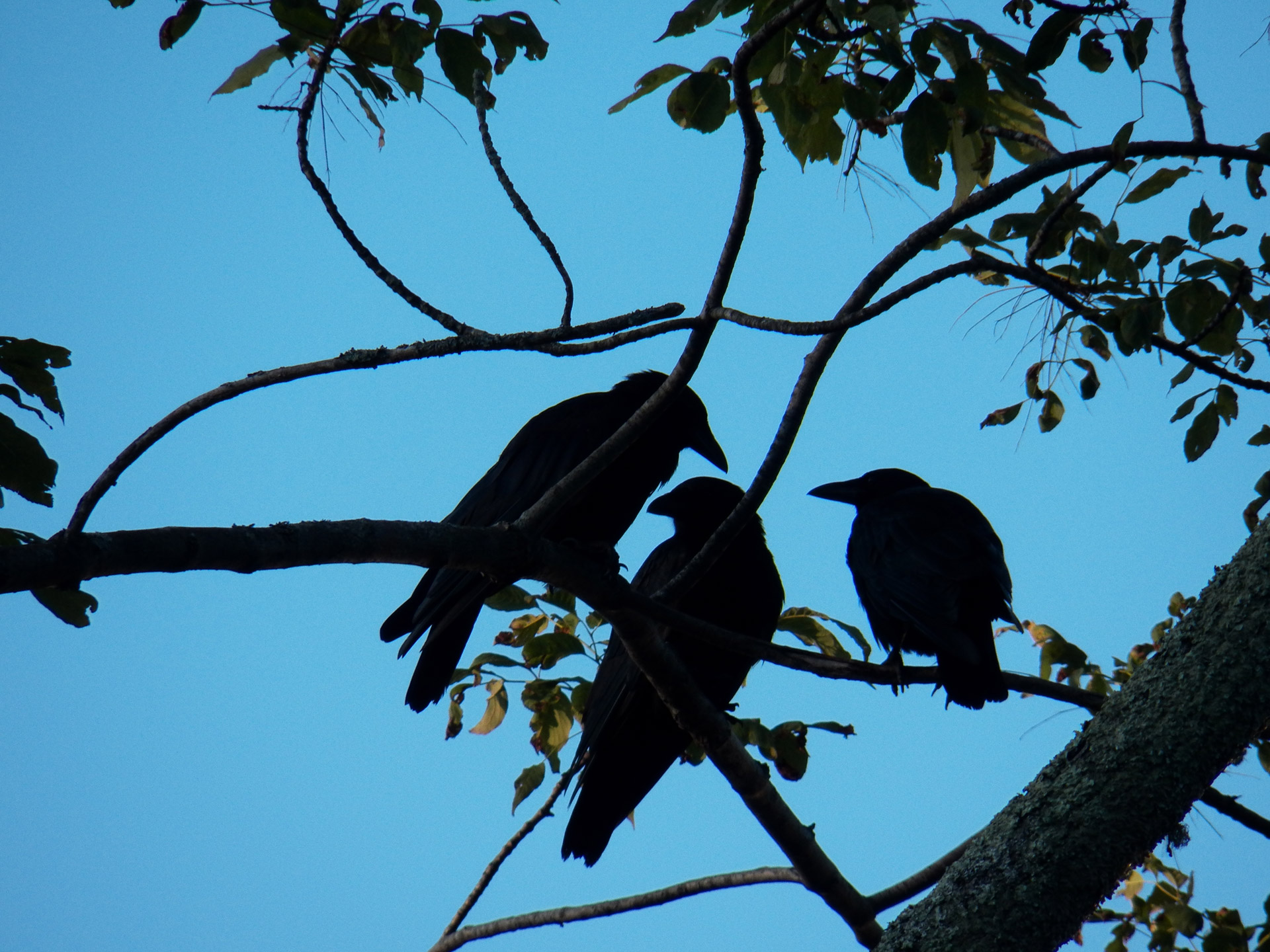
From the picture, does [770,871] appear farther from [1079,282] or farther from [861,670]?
[1079,282]

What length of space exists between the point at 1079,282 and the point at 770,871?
2.32m

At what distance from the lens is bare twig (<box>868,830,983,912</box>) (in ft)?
11.2

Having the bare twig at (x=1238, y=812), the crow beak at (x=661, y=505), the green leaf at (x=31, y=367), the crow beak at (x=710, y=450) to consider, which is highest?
the crow beak at (x=710, y=450)

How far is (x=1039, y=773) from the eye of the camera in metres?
2.28

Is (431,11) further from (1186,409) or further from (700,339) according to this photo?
(1186,409)

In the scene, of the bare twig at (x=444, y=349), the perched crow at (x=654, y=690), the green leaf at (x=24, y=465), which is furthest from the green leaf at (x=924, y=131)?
the green leaf at (x=24, y=465)

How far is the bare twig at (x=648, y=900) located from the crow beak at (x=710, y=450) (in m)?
2.10

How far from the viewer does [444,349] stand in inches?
89.3

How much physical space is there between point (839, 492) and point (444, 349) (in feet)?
11.1

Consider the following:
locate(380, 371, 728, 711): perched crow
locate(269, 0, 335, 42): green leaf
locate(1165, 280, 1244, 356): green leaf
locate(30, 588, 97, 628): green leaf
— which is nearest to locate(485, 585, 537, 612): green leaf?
locate(380, 371, 728, 711): perched crow

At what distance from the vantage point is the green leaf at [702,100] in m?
2.70

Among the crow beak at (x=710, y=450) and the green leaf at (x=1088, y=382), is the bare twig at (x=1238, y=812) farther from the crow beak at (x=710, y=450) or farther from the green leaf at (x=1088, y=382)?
the crow beak at (x=710, y=450)

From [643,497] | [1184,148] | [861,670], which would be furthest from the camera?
[643,497]

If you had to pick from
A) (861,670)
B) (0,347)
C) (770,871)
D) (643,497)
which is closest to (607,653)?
(643,497)
